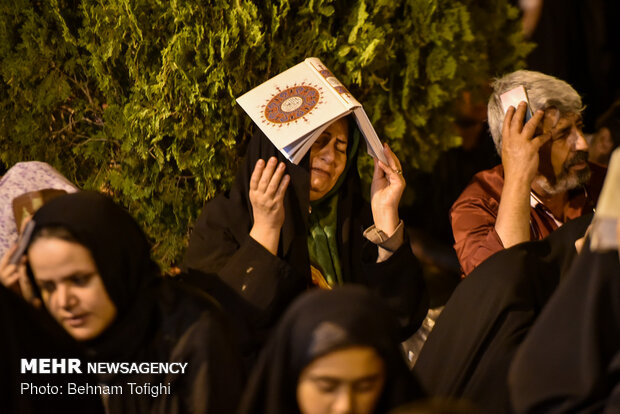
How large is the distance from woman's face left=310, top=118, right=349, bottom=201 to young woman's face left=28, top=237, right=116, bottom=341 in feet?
4.39

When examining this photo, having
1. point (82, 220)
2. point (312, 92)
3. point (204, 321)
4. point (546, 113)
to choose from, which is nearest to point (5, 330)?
point (82, 220)

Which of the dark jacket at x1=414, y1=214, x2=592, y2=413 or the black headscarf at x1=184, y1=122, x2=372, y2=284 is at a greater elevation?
the black headscarf at x1=184, y1=122, x2=372, y2=284

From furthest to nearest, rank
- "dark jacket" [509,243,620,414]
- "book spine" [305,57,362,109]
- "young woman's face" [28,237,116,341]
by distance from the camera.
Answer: "book spine" [305,57,362,109], "young woman's face" [28,237,116,341], "dark jacket" [509,243,620,414]

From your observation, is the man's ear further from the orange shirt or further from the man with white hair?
the orange shirt

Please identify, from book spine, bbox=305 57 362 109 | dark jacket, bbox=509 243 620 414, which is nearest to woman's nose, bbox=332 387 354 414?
dark jacket, bbox=509 243 620 414

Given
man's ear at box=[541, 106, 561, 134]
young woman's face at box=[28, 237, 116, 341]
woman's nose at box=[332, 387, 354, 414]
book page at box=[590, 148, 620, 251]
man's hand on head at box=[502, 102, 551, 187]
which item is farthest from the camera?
man's ear at box=[541, 106, 561, 134]

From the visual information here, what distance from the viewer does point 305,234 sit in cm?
381

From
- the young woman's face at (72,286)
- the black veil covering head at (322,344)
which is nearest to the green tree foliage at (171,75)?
the young woman's face at (72,286)

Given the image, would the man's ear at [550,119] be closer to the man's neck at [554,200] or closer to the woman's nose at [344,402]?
the man's neck at [554,200]

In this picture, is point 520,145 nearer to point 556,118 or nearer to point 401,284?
point 556,118

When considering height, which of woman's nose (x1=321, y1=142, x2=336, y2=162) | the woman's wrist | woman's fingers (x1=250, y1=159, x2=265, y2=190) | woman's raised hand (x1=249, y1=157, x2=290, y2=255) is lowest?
the woman's wrist

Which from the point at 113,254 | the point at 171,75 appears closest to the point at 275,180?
the point at 171,75

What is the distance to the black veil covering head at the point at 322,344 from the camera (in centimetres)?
235

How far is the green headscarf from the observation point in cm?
405
